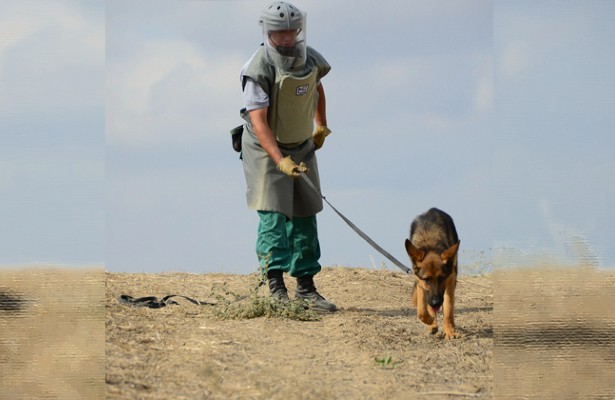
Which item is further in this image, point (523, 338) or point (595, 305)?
point (595, 305)

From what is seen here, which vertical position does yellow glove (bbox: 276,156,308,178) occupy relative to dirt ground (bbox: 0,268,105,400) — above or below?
above

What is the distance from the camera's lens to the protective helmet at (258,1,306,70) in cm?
782

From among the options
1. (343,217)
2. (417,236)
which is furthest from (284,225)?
(417,236)

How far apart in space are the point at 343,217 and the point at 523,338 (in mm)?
2330

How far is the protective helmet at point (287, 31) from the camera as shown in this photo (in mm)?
7824

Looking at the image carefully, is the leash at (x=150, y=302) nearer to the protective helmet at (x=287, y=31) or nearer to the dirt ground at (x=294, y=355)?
the dirt ground at (x=294, y=355)

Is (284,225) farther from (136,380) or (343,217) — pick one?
(136,380)

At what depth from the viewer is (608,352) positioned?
5738 mm

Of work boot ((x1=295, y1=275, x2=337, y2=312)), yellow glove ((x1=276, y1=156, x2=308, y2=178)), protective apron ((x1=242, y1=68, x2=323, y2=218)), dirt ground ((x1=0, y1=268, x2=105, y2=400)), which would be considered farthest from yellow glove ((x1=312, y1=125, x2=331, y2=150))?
dirt ground ((x1=0, y1=268, x2=105, y2=400))

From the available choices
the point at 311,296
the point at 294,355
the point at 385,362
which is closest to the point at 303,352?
the point at 294,355

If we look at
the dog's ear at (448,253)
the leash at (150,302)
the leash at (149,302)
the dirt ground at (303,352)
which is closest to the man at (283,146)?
the leash at (150,302)

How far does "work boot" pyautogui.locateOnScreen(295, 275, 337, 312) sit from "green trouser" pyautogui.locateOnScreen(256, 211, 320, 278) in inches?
3.1

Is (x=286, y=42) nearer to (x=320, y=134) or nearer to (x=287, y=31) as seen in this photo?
(x=287, y=31)

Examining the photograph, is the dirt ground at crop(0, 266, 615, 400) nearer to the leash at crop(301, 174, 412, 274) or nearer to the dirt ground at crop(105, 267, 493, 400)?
the dirt ground at crop(105, 267, 493, 400)
